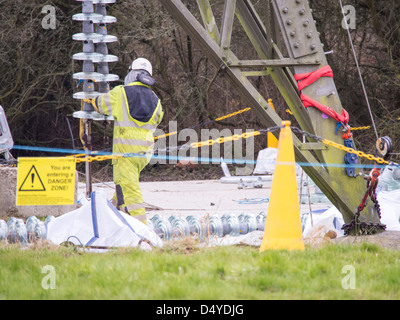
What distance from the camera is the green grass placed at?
4.07m

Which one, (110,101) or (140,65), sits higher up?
(140,65)

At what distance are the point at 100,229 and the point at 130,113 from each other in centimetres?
195

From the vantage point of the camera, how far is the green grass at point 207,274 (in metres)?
4.07

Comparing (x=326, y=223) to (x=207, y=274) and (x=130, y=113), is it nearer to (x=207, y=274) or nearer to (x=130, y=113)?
(x=130, y=113)

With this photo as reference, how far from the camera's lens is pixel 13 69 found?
16781 millimetres

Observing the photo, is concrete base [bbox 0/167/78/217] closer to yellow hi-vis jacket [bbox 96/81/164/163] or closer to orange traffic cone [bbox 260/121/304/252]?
yellow hi-vis jacket [bbox 96/81/164/163]

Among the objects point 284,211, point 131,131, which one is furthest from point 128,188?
point 284,211

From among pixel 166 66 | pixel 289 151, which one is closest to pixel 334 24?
pixel 166 66

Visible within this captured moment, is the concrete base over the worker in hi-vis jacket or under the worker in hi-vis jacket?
under

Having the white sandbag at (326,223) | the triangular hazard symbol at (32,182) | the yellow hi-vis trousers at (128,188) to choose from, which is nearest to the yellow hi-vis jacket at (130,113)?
the yellow hi-vis trousers at (128,188)

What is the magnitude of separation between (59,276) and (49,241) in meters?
1.71

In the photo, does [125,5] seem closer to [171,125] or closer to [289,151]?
[171,125]

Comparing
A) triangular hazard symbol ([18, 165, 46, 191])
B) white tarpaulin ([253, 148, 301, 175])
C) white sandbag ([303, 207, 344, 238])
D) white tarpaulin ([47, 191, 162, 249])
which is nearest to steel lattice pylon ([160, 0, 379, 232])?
white sandbag ([303, 207, 344, 238])

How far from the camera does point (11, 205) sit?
9.31 metres
